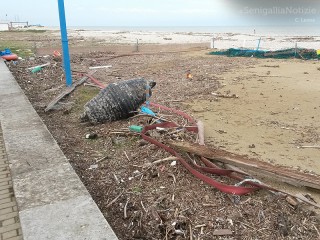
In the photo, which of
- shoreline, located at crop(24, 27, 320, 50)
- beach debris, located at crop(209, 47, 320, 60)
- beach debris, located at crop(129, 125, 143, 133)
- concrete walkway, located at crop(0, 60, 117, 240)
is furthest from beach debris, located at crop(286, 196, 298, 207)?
shoreline, located at crop(24, 27, 320, 50)

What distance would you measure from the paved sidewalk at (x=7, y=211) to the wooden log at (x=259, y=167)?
2.23m

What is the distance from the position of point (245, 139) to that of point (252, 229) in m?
2.69

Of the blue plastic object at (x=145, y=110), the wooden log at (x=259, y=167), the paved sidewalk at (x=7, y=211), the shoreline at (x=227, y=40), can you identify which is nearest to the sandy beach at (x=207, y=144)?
the wooden log at (x=259, y=167)

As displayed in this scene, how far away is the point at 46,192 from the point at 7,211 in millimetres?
425

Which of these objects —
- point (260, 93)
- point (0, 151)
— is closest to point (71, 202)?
point (0, 151)

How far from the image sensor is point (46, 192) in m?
3.47

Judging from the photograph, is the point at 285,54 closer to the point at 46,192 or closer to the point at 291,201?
the point at 291,201

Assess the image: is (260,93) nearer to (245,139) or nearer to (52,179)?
(245,139)

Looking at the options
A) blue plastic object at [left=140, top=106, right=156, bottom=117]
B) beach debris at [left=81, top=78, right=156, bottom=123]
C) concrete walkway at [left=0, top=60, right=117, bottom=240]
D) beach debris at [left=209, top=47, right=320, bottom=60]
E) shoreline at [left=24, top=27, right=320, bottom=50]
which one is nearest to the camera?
concrete walkway at [left=0, top=60, right=117, bottom=240]

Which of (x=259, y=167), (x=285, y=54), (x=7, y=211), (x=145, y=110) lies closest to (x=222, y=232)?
(x=259, y=167)

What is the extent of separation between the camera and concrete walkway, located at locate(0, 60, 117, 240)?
2.84m

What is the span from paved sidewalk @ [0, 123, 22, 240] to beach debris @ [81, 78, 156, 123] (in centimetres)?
212

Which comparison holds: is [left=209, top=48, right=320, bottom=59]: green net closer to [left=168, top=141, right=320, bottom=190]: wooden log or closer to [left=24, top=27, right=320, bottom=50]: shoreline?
[left=24, top=27, right=320, bottom=50]: shoreline

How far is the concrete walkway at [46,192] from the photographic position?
284 cm
